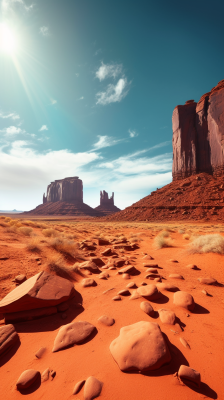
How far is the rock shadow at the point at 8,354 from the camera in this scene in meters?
2.12

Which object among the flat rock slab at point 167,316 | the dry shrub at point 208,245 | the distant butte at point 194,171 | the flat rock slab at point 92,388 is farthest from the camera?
the distant butte at point 194,171

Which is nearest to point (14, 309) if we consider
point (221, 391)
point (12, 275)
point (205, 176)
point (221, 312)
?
point (12, 275)

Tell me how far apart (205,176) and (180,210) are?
538 inches

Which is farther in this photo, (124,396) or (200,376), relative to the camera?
(200,376)

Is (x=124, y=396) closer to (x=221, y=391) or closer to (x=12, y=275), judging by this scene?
(x=221, y=391)

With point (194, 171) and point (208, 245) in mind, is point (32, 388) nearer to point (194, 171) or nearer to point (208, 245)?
point (208, 245)

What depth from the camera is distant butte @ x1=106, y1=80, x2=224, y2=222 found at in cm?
3247

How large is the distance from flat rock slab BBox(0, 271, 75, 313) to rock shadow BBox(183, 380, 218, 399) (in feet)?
7.82

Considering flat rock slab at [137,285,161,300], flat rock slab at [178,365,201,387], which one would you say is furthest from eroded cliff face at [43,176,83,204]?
flat rock slab at [178,365,201,387]

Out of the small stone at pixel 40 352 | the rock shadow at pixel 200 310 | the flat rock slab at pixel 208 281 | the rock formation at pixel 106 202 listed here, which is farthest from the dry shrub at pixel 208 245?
the rock formation at pixel 106 202

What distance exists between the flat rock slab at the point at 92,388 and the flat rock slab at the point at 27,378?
601 millimetres

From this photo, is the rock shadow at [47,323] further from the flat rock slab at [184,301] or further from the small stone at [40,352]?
the flat rock slab at [184,301]

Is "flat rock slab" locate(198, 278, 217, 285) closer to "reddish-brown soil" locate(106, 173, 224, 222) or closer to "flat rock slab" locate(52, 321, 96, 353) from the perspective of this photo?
"flat rock slab" locate(52, 321, 96, 353)

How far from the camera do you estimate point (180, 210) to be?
1314 inches
